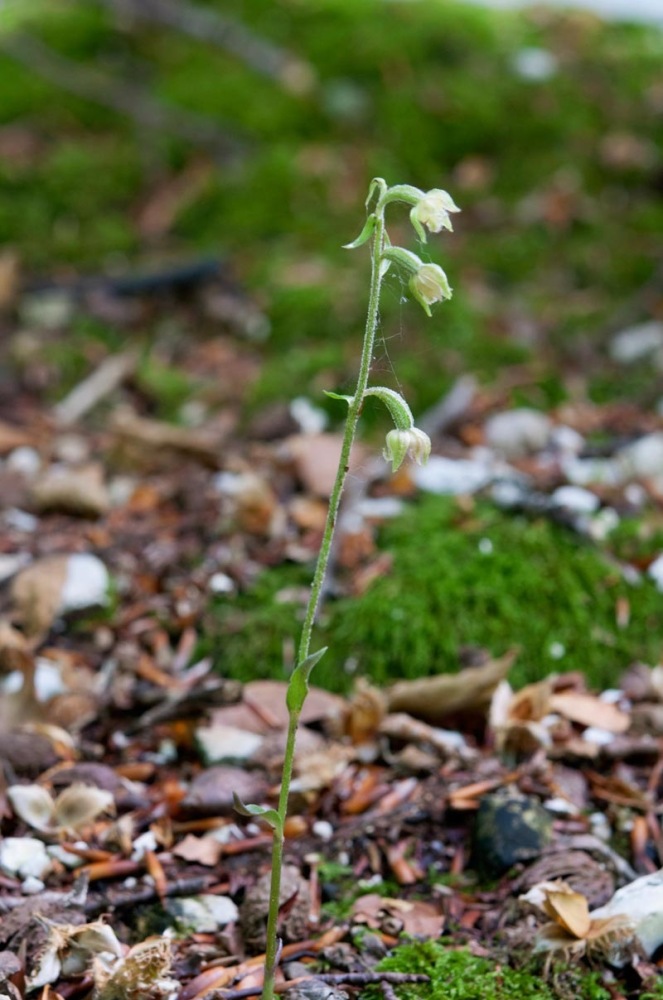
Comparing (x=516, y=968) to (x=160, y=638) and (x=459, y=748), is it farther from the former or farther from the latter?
(x=160, y=638)

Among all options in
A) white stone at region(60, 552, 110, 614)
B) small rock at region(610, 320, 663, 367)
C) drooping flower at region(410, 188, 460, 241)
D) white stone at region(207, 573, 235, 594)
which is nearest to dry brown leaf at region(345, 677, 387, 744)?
white stone at region(207, 573, 235, 594)

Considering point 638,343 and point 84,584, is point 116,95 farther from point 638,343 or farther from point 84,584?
point 84,584

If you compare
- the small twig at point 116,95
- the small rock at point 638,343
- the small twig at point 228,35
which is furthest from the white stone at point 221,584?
the small twig at point 228,35

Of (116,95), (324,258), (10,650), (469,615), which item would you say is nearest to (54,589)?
(10,650)

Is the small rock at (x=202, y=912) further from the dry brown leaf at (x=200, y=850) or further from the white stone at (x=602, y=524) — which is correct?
the white stone at (x=602, y=524)

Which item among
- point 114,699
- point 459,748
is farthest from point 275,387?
point 459,748
